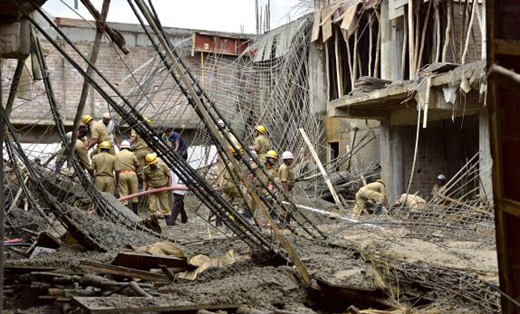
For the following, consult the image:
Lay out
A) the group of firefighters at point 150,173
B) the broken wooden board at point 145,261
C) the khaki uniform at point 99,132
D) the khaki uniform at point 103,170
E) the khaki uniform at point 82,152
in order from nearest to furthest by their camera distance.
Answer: the broken wooden board at point 145,261 → the group of firefighters at point 150,173 → the khaki uniform at point 103,170 → the khaki uniform at point 82,152 → the khaki uniform at point 99,132

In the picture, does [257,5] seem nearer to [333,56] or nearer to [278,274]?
[333,56]

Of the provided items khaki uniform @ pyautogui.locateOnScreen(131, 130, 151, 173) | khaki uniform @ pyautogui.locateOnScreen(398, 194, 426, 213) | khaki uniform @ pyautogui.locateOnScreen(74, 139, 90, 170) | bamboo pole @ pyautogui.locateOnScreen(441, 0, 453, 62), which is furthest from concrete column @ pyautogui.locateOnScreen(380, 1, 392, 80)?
khaki uniform @ pyautogui.locateOnScreen(74, 139, 90, 170)

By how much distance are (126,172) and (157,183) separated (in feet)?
4.04

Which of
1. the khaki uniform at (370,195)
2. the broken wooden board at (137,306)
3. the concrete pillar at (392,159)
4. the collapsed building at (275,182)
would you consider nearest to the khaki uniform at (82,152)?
the collapsed building at (275,182)

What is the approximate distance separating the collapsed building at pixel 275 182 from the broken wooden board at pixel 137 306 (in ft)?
0.06

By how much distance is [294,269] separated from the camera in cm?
682

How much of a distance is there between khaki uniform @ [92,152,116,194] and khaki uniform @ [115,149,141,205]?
0.29m

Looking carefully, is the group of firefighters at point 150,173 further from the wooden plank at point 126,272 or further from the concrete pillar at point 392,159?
the wooden plank at point 126,272

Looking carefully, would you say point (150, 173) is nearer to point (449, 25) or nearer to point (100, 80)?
point (449, 25)

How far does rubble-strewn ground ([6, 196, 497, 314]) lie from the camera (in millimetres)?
6191

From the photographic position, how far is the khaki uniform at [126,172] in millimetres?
15914

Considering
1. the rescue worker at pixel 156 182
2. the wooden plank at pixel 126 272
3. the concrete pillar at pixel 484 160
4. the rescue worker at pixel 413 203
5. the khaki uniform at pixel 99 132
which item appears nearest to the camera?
the wooden plank at pixel 126 272

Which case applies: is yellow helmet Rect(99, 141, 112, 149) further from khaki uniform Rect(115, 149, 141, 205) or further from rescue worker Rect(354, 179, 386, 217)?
rescue worker Rect(354, 179, 386, 217)

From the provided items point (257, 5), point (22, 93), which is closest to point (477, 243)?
point (22, 93)
